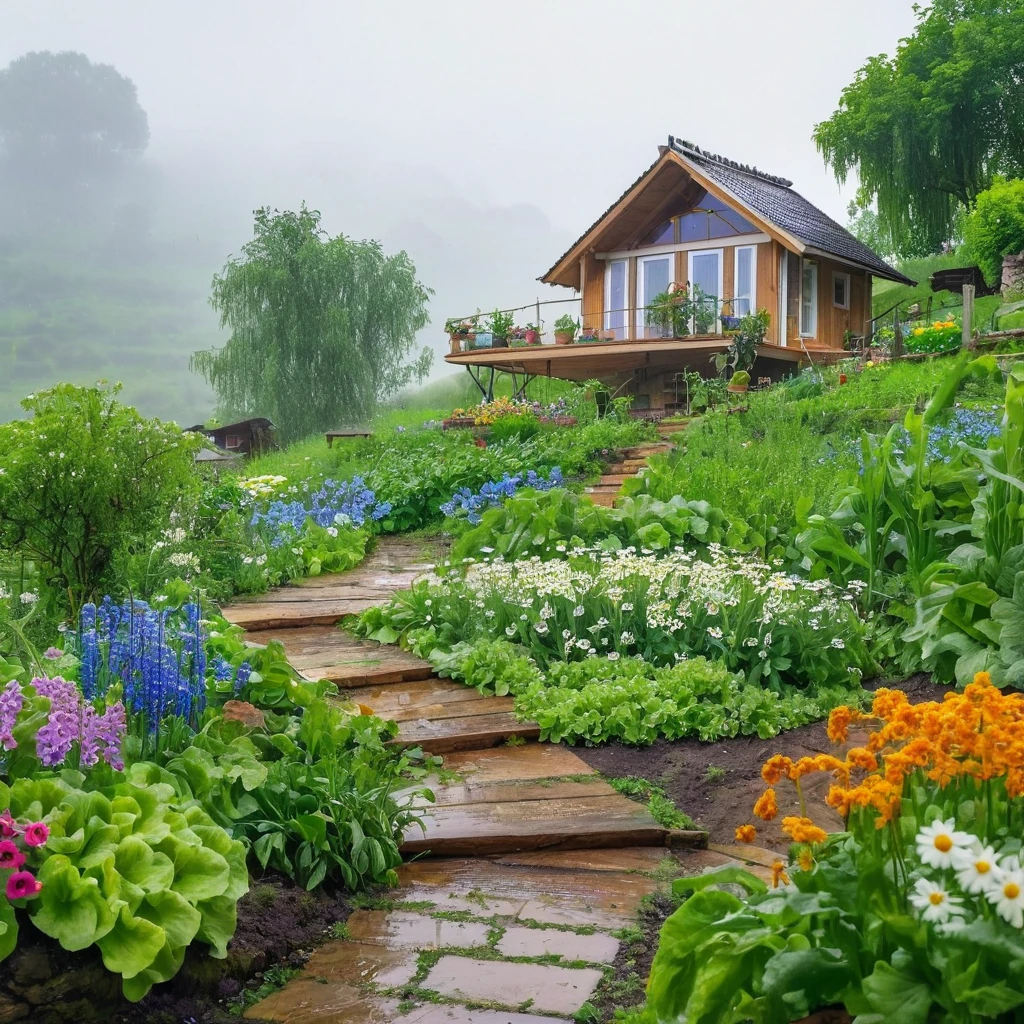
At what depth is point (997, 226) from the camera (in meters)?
21.1

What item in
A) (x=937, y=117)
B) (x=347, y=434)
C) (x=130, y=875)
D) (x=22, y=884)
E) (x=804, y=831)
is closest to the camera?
(x=804, y=831)

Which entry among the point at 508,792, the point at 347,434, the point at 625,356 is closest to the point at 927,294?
the point at 625,356

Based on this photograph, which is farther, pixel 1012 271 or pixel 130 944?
pixel 1012 271

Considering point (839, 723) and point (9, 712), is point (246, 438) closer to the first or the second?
point (9, 712)

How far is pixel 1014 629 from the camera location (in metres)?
4.31

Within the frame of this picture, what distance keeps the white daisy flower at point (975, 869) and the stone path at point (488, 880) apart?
4.26 feet

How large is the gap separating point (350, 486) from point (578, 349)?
7.54 m

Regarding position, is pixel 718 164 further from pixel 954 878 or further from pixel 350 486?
pixel 954 878

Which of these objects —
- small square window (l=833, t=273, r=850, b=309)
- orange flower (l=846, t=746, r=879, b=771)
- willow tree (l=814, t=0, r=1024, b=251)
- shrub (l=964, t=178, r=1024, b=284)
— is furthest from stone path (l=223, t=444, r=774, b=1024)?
willow tree (l=814, t=0, r=1024, b=251)

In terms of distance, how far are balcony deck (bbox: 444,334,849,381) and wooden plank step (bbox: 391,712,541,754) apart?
Result: 12.3 m

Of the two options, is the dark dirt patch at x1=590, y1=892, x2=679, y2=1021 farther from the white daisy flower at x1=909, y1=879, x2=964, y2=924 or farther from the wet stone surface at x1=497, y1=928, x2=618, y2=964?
the white daisy flower at x1=909, y1=879, x2=964, y2=924

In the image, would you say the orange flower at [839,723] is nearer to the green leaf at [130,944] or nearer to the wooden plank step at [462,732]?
the green leaf at [130,944]

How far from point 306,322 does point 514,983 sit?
24562 millimetres

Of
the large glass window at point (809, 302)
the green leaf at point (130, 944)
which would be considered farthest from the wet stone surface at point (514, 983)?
the large glass window at point (809, 302)
